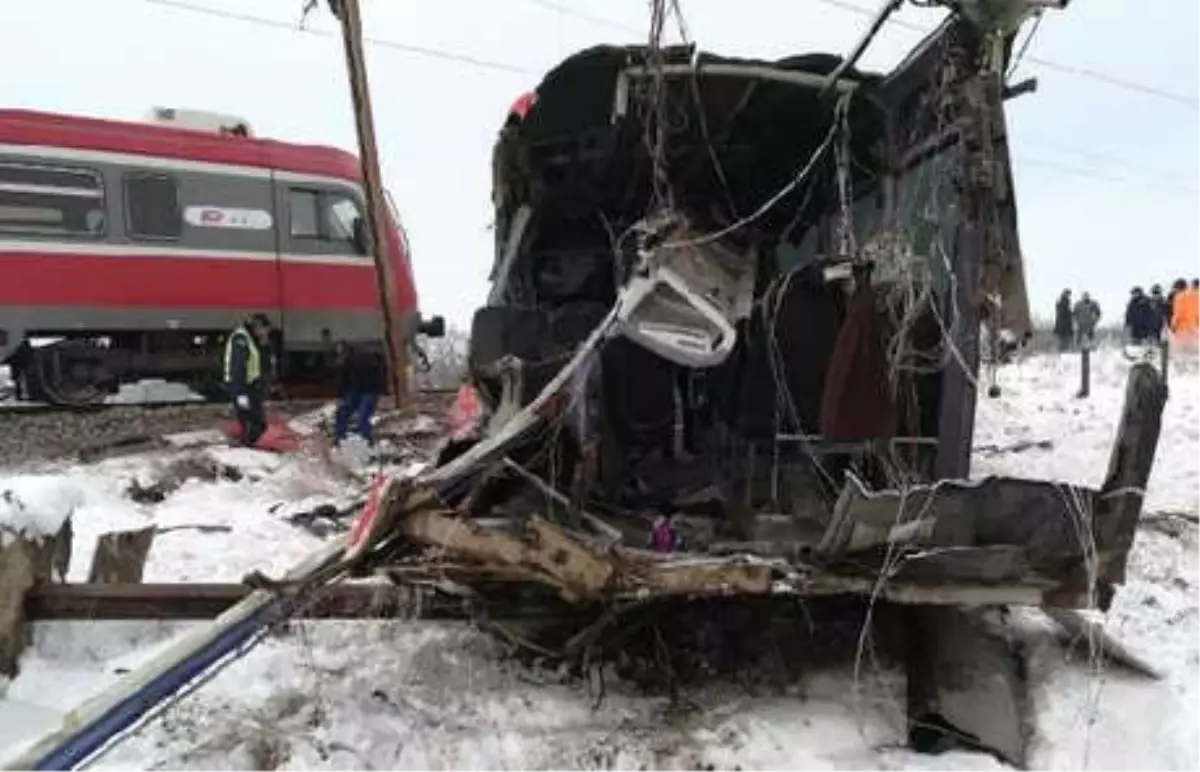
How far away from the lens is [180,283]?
1348 cm

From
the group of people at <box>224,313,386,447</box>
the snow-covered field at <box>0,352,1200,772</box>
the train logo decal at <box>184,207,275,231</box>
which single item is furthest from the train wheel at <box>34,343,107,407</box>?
the snow-covered field at <box>0,352,1200,772</box>

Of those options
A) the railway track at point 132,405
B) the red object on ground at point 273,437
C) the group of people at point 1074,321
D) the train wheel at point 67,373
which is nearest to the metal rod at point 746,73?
the red object on ground at point 273,437

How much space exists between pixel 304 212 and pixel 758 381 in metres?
9.45

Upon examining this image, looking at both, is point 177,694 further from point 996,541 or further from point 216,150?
point 216,150

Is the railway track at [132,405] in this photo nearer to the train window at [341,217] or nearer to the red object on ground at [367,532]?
the train window at [341,217]

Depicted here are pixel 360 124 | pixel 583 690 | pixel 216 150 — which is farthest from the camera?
pixel 216 150

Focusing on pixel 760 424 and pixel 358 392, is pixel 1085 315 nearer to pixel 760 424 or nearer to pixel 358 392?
pixel 358 392

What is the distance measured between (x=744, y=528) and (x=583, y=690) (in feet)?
3.85

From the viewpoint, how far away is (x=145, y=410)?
13.0 metres

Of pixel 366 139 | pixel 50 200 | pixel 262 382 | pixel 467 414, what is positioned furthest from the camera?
pixel 366 139

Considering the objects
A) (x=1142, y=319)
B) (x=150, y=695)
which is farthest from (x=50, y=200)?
(x=1142, y=319)

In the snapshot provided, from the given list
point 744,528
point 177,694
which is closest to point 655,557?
point 744,528

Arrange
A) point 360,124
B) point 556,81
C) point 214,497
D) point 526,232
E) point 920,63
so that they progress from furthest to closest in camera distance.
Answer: point 360,124 → point 214,497 → point 526,232 → point 556,81 → point 920,63

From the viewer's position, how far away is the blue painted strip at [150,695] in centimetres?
342
